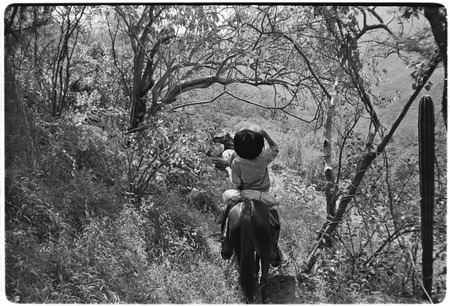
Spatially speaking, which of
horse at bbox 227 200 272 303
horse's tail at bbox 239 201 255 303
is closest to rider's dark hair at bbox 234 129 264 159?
horse at bbox 227 200 272 303

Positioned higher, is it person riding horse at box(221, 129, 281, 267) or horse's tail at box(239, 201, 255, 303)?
person riding horse at box(221, 129, 281, 267)

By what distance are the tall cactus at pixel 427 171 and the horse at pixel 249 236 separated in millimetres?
1271

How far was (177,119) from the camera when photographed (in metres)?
5.71

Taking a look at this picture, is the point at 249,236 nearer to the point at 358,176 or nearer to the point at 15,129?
the point at 358,176

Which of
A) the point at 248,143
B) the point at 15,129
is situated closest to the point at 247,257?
the point at 248,143

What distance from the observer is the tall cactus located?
11.7 ft

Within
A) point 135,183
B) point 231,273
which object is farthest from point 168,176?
point 231,273

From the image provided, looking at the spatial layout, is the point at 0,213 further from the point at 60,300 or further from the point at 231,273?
the point at 231,273

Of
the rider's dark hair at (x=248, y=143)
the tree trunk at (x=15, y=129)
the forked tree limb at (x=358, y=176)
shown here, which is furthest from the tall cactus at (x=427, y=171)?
the tree trunk at (x=15, y=129)

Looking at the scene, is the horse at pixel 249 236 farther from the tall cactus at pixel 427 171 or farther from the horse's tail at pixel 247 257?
the tall cactus at pixel 427 171

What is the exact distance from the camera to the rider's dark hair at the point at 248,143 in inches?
166

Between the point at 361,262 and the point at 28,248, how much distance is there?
317 cm

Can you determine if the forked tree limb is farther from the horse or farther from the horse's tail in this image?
the horse's tail

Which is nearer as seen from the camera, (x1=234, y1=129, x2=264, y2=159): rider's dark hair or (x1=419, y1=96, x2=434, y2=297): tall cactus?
(x1=419, y1=96, x2=434, y2=297): tall cactus
